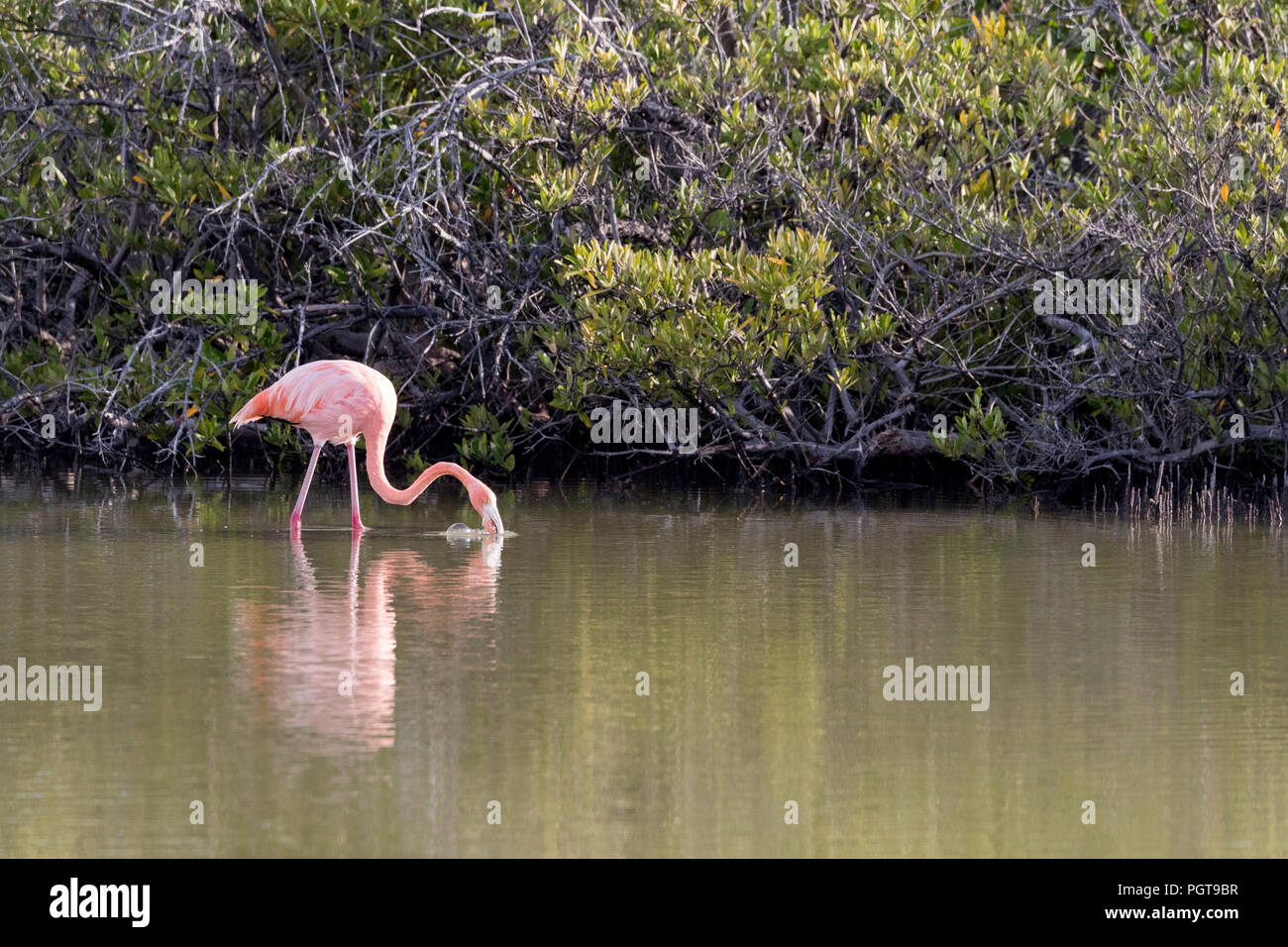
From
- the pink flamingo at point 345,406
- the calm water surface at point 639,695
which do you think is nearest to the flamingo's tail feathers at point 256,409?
the pink flamingo at point 345,406

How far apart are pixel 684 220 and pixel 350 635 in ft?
25.5

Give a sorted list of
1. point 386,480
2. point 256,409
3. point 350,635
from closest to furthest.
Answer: point 350,635, point 386,480, point 256,409

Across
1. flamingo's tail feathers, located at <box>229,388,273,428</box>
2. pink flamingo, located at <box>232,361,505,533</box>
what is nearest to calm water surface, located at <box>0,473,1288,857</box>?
pink flamingo, located at <box>232,361,505,533</box>

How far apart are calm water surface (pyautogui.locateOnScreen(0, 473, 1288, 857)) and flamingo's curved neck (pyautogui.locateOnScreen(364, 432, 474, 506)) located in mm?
479

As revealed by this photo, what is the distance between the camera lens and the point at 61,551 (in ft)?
38.4

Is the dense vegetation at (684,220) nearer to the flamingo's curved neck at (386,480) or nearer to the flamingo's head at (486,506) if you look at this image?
the flamingo's curved neck at (386,480)

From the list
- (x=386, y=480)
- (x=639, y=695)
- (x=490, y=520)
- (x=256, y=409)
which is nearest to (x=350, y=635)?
(x=639, y=695)

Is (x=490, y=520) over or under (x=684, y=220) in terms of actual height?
under

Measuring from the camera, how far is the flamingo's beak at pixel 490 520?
41.8 ft

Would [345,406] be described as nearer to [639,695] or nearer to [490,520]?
[490,520]

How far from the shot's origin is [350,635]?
348 inches

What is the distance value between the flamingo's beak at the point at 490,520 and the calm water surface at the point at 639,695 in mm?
297

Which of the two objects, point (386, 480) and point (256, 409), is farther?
point (256, 409)

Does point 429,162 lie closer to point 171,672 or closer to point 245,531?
point 245,531
